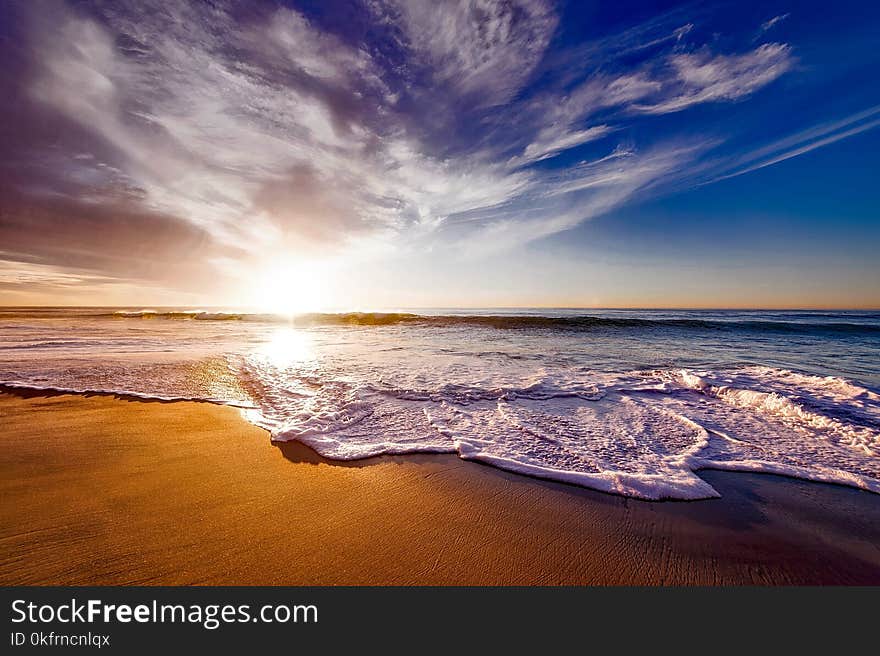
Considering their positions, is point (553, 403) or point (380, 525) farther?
point (553, 403)

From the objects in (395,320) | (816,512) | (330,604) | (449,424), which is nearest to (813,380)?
(816,512)

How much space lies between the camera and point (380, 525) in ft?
8.63

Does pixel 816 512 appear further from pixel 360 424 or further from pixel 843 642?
pixel 360 424

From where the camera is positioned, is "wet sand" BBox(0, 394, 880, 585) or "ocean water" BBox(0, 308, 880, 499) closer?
"wet sand" BBox(0, 394, 880, 585)

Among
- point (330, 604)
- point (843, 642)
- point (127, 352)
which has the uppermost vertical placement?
point (127, 352)

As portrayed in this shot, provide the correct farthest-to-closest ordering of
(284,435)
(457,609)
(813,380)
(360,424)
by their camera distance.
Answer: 1. (813,380)
2. (360,424)
3. (284,435)
4. (457,609)

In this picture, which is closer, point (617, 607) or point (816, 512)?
point (617, 607)

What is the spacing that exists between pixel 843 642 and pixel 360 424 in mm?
4492

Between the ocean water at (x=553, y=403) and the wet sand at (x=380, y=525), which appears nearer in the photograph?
the wet sand at (x=380, y=525)

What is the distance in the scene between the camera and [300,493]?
3055 millimetres

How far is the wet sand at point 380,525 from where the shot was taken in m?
2.18

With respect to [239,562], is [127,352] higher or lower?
higher

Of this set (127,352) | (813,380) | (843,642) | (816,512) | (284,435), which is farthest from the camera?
(127,352)

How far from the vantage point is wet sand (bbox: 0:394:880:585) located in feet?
7.14
